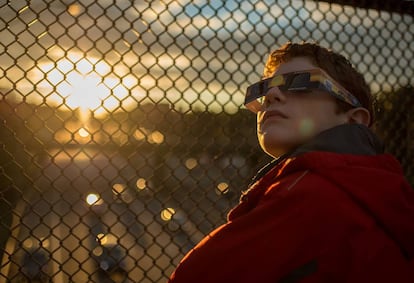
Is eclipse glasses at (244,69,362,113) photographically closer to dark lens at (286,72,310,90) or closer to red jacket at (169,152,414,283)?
dark lens at (286,72,310,90)

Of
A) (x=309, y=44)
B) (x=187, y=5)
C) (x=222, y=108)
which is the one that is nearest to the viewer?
(x=309, y=44)

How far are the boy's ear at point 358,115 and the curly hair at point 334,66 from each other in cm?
2

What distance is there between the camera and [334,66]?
1934 mm

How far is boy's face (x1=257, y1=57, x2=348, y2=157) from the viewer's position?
1759 mm

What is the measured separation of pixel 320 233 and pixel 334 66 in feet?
2.83


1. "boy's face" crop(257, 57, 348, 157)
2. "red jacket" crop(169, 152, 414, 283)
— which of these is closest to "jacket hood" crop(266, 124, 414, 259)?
"red jacket" crop(169, 152, 414, 283)

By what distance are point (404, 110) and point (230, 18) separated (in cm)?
208

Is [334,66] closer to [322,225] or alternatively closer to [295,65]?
[295,65]

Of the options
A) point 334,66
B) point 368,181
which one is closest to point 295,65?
point 334,66

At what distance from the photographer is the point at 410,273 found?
134 centimetres

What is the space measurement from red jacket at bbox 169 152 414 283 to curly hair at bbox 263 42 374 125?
0.57 m

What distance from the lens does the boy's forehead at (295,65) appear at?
1.92 meters

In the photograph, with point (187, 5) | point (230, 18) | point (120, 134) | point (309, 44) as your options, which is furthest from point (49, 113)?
point (309, 44)

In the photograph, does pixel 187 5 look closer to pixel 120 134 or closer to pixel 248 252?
pixel 120 134
